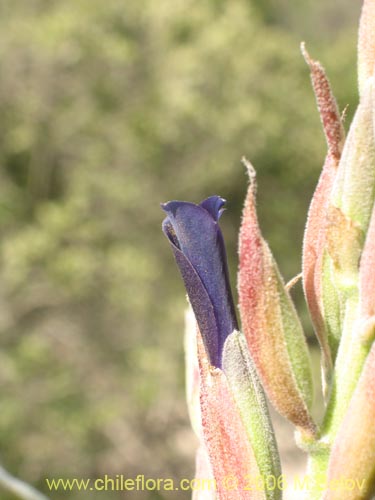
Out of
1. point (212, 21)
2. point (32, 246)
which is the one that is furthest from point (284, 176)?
point (32, 246)

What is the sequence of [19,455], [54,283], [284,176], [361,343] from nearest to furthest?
[361,343] < [19,455] < [54,283] < [284,176]

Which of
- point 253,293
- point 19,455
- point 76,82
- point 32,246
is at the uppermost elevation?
point 76,82

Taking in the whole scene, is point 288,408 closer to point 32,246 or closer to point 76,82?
point 32,246

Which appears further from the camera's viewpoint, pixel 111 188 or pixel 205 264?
pixel 111 188

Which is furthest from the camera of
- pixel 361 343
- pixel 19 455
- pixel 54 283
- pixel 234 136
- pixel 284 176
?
pixel 284 176

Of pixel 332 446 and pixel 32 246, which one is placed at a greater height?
pixel 32 246
